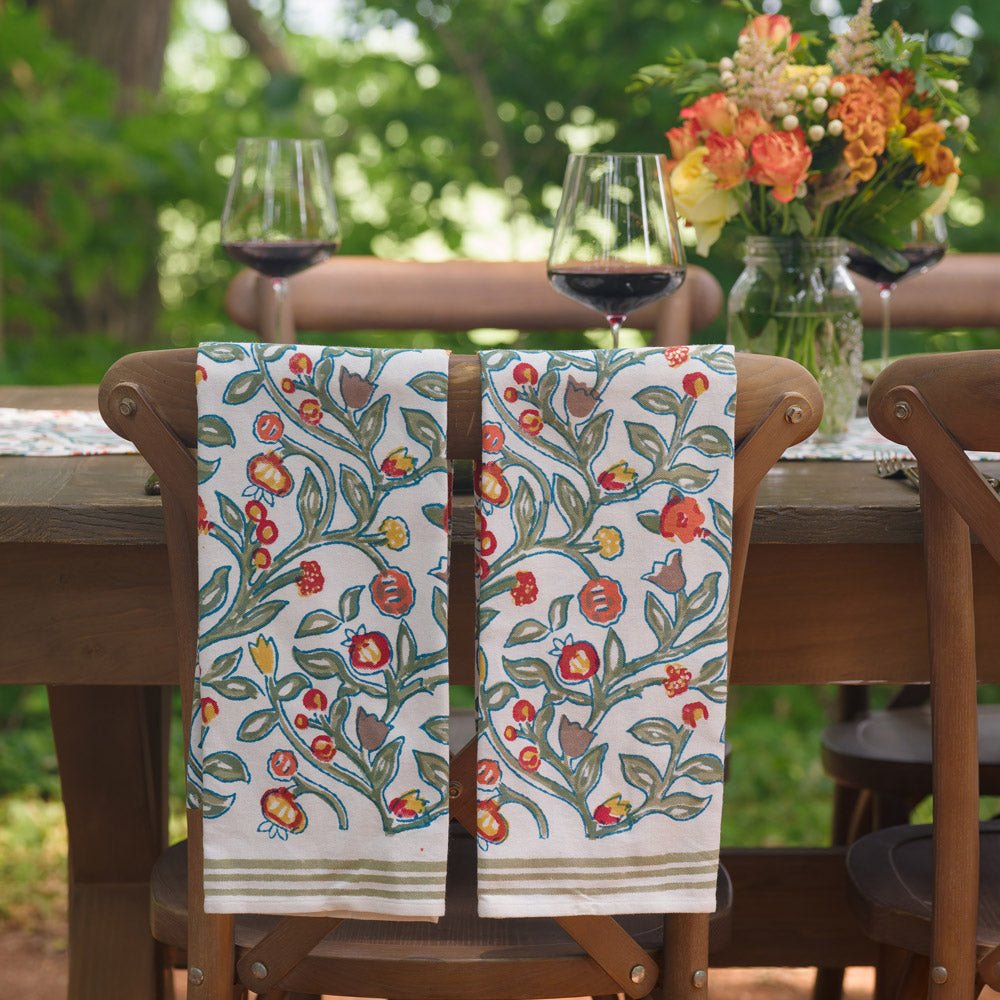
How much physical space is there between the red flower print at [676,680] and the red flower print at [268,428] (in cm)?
30

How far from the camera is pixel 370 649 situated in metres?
0.93

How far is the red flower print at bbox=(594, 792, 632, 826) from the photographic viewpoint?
946mm

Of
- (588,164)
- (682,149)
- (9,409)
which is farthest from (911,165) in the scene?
(9,409)

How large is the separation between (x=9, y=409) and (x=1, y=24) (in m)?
1.60

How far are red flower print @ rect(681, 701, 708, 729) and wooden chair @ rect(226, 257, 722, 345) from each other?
1.17m

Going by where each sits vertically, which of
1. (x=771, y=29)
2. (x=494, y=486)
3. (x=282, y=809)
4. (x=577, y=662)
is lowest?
(x=282, y=809)

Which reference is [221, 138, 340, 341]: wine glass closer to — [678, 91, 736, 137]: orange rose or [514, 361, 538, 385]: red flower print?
[678, 91, 736, 137]: orange rose

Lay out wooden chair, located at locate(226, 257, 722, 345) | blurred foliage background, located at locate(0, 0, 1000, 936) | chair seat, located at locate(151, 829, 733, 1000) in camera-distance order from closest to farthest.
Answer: chair seat, located at locate(151, 829, 733, 1000) < wooden chair, located at locate(226, 257, 722, 345) < blurred foliage background, located at locate(0, 0, 1000, 936)

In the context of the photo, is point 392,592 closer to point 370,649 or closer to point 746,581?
point 370,649

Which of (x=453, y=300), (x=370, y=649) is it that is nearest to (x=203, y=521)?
(x=370, y=649)

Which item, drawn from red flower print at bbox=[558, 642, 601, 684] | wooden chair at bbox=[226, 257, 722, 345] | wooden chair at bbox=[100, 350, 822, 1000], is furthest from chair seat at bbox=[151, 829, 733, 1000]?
wooden chair at bbox=[226, 257, 722, 345]

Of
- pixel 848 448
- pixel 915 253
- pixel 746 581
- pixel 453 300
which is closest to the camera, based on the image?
pixel 746 581

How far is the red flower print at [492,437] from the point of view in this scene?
0.88m

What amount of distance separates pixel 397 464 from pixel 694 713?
0.26m
